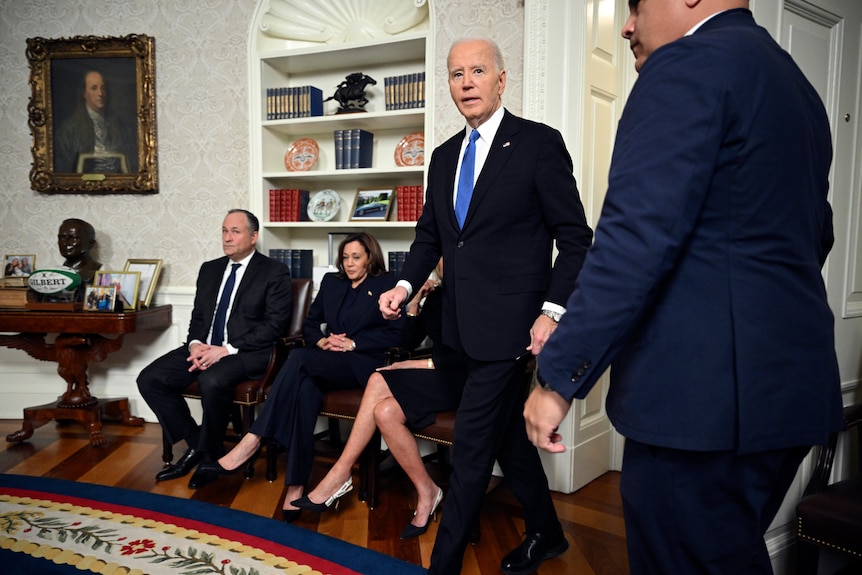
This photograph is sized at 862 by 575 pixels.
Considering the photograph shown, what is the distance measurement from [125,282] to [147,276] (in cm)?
18

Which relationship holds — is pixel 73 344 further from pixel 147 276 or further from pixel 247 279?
pixel 247 279

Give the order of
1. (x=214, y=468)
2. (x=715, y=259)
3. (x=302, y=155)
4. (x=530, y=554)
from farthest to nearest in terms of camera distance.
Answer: (x=302, y=155) → (x=214, y=468) → (x=530, y=554) → (x=715, y=259)

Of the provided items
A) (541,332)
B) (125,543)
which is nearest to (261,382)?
(125,543)

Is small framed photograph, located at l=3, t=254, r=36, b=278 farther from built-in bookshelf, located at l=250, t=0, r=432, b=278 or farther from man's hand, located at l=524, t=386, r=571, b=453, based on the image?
man's hand, located at l=524, t=386, r=571, b=453

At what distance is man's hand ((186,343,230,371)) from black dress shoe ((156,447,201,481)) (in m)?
0.45

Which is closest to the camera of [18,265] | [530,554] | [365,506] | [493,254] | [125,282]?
[493,254]

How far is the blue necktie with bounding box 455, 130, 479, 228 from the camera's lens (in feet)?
6.76

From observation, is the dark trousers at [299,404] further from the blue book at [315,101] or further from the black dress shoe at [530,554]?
the blue book at [315,101]

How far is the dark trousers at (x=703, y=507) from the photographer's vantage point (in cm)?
93

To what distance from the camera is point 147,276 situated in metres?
4.02

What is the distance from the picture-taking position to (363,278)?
331cm

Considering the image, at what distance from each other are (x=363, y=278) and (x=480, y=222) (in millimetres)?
1470

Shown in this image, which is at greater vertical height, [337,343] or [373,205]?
[373,205]

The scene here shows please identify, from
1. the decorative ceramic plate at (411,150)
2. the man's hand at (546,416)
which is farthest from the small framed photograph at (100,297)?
the man's hand at (546,416)
